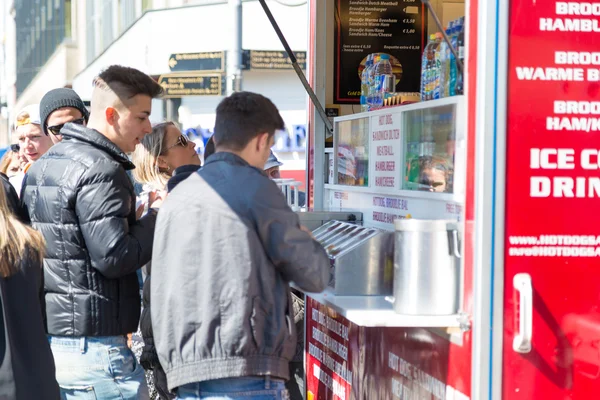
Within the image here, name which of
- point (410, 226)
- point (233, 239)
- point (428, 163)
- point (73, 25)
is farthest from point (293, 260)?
point (73, 25)

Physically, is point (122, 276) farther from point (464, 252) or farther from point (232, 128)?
point (464, 252)

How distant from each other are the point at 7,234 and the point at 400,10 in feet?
7.24

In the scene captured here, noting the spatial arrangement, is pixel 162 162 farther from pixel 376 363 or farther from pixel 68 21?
pixel 68 21

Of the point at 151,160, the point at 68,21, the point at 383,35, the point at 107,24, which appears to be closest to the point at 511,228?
the point at 383,35

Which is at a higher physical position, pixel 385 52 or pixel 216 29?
pixel 216 29

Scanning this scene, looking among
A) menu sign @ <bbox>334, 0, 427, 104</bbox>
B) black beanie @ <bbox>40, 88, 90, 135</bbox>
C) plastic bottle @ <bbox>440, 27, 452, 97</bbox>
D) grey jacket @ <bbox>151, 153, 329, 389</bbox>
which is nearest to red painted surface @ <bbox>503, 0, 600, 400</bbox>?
plastic bottle @ <bbox>440, 27, 452, 97</bbox>

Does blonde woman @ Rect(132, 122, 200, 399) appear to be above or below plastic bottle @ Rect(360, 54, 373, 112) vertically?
below

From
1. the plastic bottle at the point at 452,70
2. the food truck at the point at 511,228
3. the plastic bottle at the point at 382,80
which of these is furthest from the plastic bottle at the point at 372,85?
the food truck at the point at 511,228

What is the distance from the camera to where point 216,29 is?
19.1m

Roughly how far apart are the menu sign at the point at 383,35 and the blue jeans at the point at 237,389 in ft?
→ 5.99

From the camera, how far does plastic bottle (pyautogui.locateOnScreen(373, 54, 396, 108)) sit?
355 centimetres

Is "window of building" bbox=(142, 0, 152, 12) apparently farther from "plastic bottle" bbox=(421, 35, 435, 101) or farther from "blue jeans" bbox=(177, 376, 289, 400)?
"blue jeans" bbox=(177, 376, 289, 400)

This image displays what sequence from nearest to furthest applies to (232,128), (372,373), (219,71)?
1. (232,128)
2. (372,373)
3. (219,71)

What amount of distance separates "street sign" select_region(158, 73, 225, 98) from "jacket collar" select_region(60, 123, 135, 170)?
16.1 m
